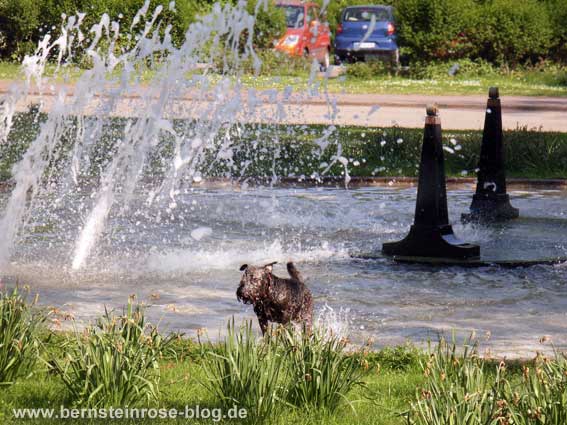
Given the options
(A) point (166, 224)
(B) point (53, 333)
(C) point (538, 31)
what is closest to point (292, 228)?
(A) point (166, 224)

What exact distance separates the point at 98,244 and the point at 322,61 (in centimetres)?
2637

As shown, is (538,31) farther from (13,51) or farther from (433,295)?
(433,295)

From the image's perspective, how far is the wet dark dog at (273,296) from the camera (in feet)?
22.1

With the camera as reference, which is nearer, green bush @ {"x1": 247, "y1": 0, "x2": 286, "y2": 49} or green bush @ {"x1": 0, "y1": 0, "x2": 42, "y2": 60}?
green bush @ {"x1": 0, "y1": 0, "x2": 42, "y2": 60}

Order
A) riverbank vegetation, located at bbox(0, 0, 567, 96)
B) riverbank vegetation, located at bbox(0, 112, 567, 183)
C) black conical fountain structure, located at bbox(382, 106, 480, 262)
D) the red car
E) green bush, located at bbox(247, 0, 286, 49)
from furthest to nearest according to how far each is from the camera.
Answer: the red car < green bush, located at bbox(247, 0, 286, 49) < riverbank vegetation, located at bbox(0, 0, 567, 96) < riverbank vegetation, located at bbox(0, 112, 567, 183) < black conical fountain structure, located at bbox(382, 106, 480, 262)

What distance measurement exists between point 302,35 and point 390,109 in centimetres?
1307

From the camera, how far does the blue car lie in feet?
119

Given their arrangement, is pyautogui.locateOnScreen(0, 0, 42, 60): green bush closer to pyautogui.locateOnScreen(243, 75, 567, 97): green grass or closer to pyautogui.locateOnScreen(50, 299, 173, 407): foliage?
pyautogui.locateOnScreen(243, 75, 567, 97): green grass

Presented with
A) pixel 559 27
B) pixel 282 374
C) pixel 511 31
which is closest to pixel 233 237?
pixel 282 374

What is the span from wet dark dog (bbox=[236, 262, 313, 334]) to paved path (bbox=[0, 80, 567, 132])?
1215 cm

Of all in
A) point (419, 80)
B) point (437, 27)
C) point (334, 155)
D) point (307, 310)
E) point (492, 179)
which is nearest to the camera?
point (307, 310)

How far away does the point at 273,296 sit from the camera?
683 centimetres

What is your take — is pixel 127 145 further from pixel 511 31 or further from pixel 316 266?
pixel 511 31

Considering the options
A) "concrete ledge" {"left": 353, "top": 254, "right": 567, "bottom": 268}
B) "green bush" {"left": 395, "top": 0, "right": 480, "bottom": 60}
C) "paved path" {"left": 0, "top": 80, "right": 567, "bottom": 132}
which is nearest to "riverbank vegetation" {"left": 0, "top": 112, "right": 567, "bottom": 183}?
"paved path" {"left": 0, "top": 80, "right": 567, "bottom": 132}
